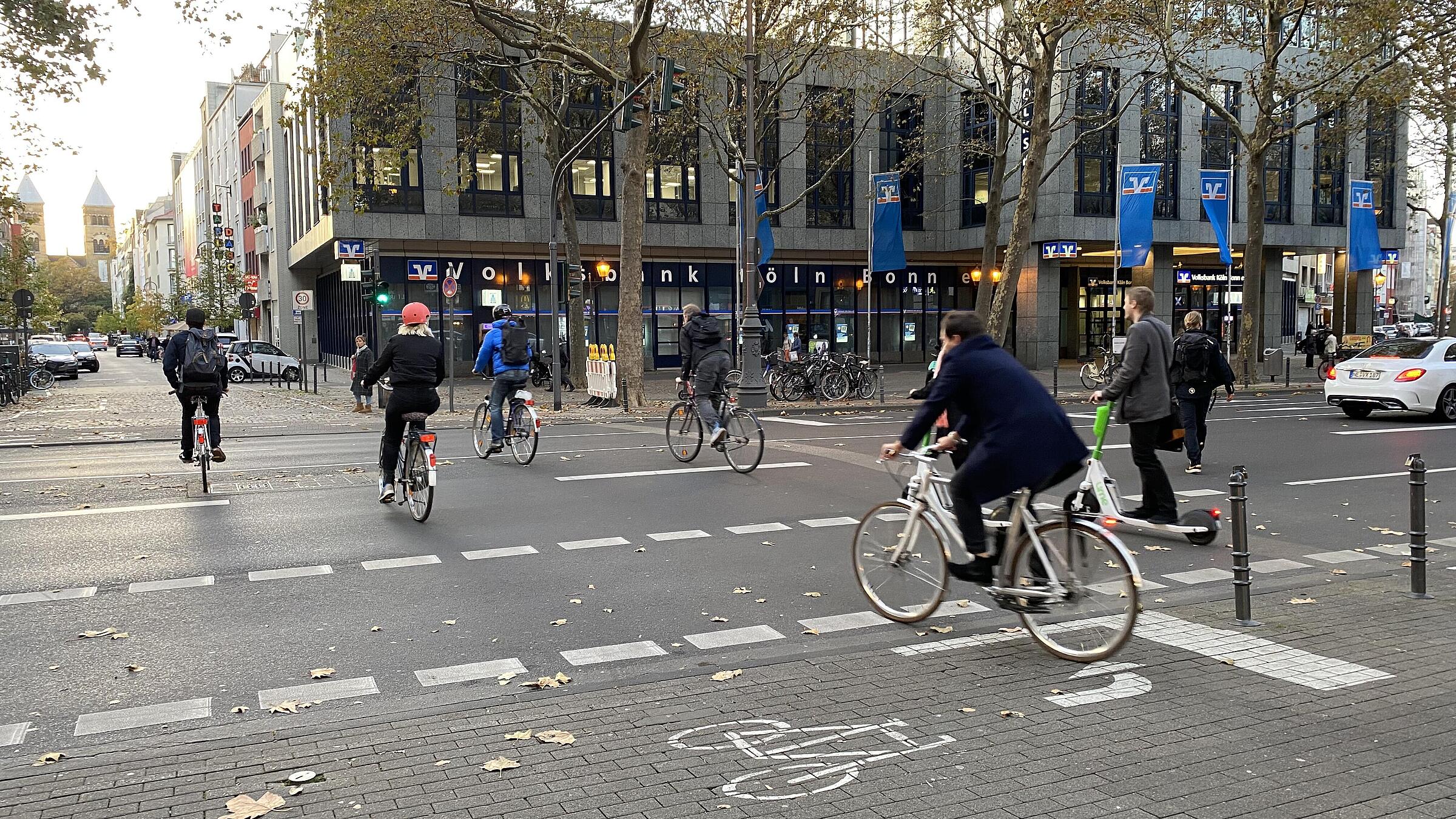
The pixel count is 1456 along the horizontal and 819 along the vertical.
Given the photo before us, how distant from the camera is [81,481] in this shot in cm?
1223

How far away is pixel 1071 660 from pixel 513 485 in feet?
23.9

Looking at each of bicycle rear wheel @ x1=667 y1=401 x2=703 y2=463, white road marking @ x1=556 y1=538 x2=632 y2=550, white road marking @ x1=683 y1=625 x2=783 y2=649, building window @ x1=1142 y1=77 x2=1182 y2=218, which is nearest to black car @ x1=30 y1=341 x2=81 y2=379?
bicycle rear wheel @ x1=667 y1=401 x2=703 y2=463

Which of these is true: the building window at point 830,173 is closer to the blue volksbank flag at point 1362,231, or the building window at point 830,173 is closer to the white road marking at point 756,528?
the blue volksbank flag at point 1362,231

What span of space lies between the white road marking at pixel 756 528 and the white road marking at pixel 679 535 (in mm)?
257

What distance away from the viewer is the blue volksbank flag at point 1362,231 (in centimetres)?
3444

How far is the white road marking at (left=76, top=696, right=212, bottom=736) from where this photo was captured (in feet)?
15.4

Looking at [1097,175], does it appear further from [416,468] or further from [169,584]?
[169,584]

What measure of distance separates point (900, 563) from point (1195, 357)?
6.57m

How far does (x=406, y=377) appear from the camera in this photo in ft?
31.9

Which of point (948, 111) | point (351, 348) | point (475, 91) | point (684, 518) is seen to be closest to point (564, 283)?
point (475, 91)

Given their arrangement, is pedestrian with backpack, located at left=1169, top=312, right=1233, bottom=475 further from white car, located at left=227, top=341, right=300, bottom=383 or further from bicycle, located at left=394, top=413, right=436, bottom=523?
white car, located at left=227, top=341, right=300, bottom=383

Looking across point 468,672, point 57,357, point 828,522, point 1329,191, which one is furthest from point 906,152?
point 468,672

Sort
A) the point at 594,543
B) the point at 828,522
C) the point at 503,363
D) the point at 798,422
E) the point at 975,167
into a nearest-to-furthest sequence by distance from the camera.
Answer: the point at 594,543 → the point at 828,522 → the point at 503,363 → the point at 798,422 → the point at 975,167

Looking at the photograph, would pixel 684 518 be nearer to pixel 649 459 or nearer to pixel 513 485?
pixel 513 485
